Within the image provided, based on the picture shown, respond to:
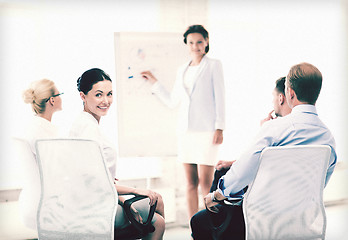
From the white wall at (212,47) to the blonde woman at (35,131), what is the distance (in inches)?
20.5

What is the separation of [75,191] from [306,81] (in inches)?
53.7

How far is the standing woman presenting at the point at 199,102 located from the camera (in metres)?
3.55

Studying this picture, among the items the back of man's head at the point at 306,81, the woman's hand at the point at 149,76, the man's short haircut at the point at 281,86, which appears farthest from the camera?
the woman's hand at the point at 149,76

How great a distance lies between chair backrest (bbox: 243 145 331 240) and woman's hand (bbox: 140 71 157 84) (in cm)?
182

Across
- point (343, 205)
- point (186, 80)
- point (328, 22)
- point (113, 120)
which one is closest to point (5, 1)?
point (113, 120)

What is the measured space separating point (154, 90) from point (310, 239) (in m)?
1.95

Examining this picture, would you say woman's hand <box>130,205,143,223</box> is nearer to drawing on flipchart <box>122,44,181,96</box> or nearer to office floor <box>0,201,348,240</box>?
office floor <box>0,201,348,240</box>

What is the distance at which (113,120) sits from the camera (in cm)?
372

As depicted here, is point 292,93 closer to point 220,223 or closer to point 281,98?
point 281,98

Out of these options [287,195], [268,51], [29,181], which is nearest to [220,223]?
[287,195]

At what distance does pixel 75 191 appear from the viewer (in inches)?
83.5

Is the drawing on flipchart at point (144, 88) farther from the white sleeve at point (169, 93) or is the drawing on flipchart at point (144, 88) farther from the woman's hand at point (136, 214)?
the woman's hand at point (136, 214)

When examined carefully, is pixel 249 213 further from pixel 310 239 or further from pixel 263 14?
pixel 263 14

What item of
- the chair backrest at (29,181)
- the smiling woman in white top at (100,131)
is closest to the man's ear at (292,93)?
the smiling woman in white top at (100,131)
